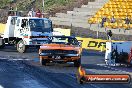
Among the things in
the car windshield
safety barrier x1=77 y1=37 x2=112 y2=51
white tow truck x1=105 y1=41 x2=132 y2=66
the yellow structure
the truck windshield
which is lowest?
safety barrier x1=77 y1=37 x2=112 y2=51

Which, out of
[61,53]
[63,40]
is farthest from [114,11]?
[61,53]

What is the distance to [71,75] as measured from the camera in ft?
63.1

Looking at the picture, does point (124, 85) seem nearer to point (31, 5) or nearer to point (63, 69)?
point (63, 69)

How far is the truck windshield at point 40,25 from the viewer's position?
1169 inches

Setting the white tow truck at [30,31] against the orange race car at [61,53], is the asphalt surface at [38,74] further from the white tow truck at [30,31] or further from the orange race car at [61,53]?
the white tow truck at [30,31]

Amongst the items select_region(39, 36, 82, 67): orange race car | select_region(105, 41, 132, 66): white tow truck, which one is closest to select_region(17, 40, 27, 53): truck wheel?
select_region(39, 36, 82, 67): orange race car

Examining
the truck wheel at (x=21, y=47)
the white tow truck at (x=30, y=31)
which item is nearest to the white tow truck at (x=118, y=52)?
the white tow truck at (x=30, y=31)

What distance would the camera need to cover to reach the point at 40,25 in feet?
97.4

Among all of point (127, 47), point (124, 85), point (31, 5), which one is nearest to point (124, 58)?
point (127, 47)

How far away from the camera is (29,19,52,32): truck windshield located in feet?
97.4

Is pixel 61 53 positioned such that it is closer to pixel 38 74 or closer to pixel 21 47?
pixel 38 74

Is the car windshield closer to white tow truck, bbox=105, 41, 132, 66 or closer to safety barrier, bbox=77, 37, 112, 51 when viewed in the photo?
white tow truck, bbox=105, 41, 132, 66

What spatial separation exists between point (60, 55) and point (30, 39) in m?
7.90

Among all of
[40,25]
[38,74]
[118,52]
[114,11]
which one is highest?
[114,11]
